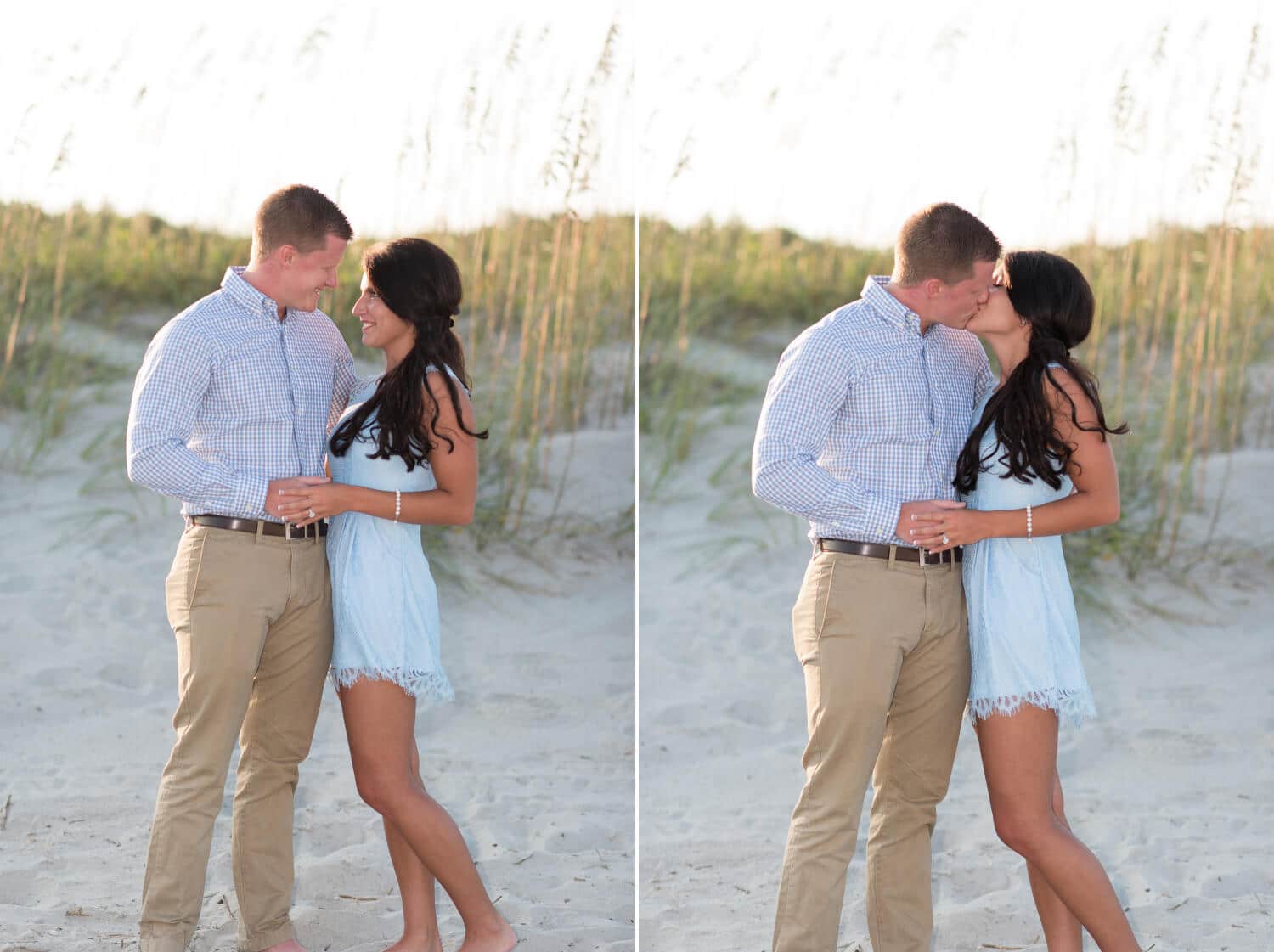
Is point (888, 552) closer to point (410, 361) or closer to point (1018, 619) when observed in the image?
point (1018, 619)

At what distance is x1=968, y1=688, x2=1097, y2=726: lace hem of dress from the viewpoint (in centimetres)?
248

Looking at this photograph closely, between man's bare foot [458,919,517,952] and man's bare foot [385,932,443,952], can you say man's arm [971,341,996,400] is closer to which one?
man's bare foot [458,919,517,952]

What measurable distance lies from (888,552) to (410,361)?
911 millimetres

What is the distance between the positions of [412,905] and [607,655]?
3012 mm

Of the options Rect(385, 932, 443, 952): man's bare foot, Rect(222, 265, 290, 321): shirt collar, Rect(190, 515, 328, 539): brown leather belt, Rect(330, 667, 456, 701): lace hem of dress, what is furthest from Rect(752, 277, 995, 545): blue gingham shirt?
Rect(385, 932, 443, 952): man's bare foot

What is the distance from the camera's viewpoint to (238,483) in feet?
8.63

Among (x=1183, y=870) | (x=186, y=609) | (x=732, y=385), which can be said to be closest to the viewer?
(x=186, y=609)

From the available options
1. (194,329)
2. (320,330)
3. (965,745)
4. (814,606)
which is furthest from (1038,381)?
(965,745)

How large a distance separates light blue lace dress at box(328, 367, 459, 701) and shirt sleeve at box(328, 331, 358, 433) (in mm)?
96

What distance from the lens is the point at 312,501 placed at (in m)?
2.64

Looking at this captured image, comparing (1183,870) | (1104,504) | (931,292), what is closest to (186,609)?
(931,292)

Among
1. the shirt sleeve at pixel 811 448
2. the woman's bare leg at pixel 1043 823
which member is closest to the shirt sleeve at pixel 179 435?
the shirt sleeve at pixel 811 448

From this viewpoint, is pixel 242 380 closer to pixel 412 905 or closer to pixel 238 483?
pixel 238 483

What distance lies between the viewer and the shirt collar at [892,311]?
8.45 feet
